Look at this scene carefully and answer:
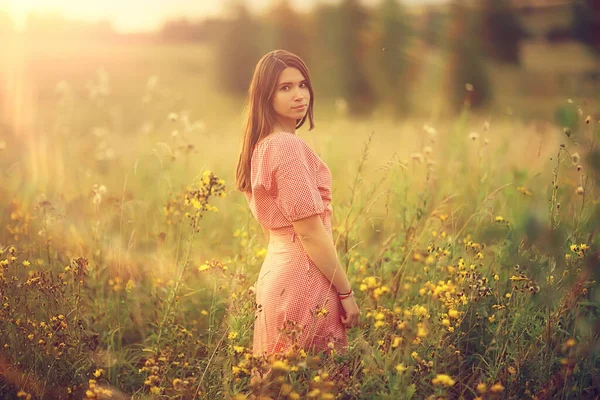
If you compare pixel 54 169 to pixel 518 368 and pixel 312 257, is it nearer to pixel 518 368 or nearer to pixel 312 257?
pixel 312 257

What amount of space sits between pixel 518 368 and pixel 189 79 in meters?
31.2

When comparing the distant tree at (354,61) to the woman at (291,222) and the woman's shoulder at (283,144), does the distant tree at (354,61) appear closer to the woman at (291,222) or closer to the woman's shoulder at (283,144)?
the woman at (291,222)

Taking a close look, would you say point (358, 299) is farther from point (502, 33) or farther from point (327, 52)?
point (502, 33)

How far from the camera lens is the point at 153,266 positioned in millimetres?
3447

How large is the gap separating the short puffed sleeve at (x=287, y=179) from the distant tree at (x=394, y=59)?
71.5 ft

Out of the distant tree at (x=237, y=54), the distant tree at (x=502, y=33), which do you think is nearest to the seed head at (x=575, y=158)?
the distant tree at (x=237, y=54)

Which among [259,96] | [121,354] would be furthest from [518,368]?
[121,354]

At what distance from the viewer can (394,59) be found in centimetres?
2345

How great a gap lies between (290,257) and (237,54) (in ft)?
82.7

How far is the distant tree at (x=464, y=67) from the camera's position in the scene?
2212 centimetres

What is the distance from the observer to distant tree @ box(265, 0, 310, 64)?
26453 millimetres

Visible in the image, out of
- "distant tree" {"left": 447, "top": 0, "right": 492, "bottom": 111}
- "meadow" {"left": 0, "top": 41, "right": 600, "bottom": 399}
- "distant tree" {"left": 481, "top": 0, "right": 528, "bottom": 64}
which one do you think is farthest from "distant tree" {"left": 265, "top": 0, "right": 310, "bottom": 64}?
"meadow" {"left": 0, "top": 41, "right": 600, "bottom": 399}

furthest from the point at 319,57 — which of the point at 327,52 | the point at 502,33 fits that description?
the point at 502,33

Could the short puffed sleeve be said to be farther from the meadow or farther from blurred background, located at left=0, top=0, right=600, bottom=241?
blurred background, located at left=0, top=0, right=600, bottom=241
